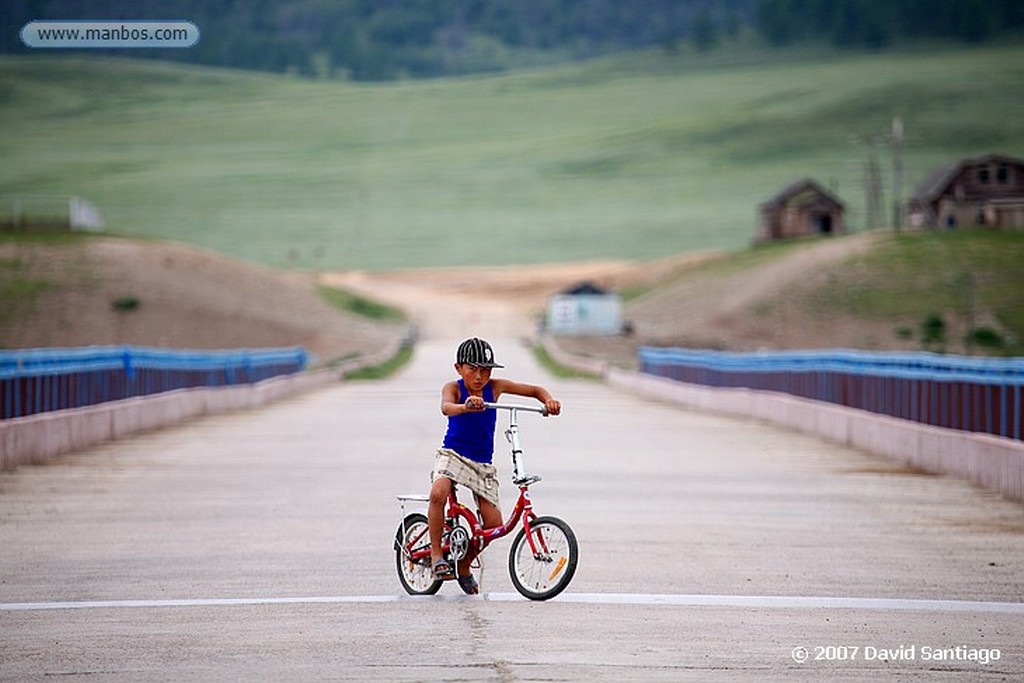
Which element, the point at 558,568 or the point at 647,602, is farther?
the point at 647,602

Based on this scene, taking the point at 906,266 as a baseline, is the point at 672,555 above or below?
below

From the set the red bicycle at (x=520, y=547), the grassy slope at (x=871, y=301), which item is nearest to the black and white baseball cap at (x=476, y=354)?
the red bicycle at (x=520, y=547)

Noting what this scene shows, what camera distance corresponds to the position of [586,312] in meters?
128

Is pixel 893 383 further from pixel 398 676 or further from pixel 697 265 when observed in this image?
pixel 697 265

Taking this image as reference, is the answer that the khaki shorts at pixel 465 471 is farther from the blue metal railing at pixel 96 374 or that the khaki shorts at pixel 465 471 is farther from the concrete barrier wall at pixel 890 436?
the blue metal railing at pixel 96 374

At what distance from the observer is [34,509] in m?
20.3

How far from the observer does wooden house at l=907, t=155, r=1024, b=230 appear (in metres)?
146

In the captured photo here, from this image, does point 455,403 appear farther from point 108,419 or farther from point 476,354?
point 108,419

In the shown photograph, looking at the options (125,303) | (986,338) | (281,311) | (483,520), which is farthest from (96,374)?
(281,311)

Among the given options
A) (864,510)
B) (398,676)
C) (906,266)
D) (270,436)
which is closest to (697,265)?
(906,266)

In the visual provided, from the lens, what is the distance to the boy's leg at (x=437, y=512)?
1308 centimetres

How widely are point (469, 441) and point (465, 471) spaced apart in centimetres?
19

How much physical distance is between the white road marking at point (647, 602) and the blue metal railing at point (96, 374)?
14889 millimetres

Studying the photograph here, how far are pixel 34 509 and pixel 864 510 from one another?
26.6 feet
